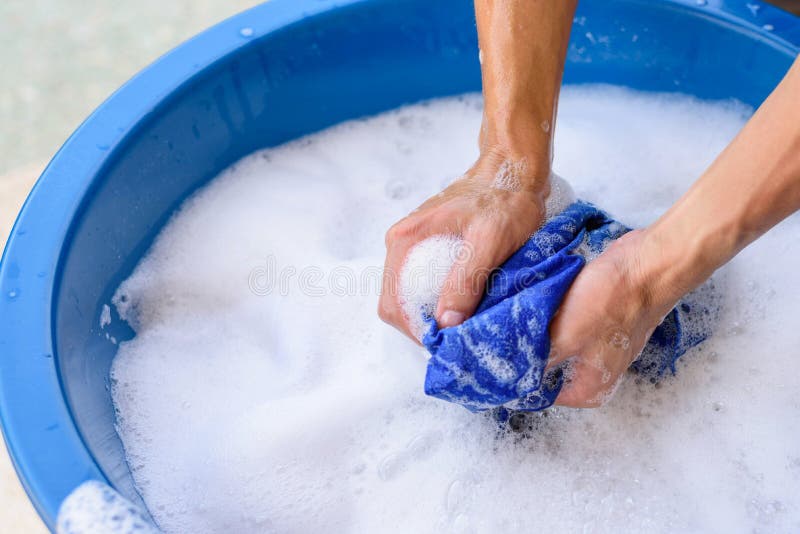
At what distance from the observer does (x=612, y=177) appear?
1.20 metres

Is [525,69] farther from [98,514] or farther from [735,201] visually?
[98,514]

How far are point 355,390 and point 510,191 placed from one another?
1.12 ft

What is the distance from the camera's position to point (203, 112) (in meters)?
1.13

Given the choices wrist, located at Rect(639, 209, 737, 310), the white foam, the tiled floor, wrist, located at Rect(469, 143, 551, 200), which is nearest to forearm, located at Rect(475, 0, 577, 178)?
wrist, located at Rect(469, 143, 551, 200)

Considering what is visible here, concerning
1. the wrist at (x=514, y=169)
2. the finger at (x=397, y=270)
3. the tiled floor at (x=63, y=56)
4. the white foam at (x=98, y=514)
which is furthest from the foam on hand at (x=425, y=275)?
the tiled floor at (x=63, y=56)

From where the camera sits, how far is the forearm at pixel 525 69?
0.91 metres

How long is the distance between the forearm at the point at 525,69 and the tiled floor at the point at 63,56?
3.36ft

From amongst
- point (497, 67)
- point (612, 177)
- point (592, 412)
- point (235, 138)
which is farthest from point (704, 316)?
point (235, 138)

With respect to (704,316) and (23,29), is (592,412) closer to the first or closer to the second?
(704,316)

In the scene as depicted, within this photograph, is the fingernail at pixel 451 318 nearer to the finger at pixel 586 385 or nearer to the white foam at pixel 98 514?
the finger at pixel 586 385

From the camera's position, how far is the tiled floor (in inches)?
61.7

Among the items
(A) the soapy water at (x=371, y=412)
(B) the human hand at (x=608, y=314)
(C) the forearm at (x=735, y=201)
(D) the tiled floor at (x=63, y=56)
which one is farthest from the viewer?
(D) the tiled floor at (x=63, y=56)

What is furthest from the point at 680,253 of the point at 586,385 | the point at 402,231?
the point at 402,231

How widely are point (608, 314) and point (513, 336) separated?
4.1 inches
